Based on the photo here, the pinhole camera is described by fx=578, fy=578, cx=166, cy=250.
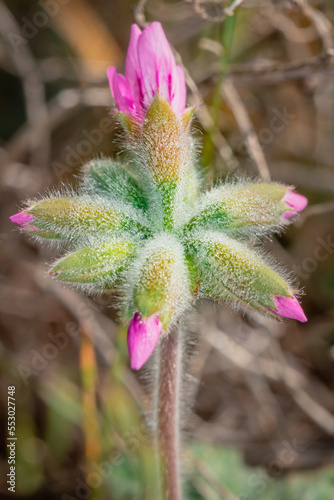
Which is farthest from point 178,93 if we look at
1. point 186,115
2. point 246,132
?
point 246,132

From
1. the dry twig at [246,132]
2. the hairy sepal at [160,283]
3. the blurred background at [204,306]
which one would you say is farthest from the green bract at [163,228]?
the dry twig at [246,132]

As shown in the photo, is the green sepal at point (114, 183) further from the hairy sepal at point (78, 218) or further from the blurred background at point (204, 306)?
the blurred background at point (204, 306)

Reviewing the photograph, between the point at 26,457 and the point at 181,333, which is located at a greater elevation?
the point at 181,333

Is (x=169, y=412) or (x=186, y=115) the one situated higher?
(x=186, y=115)

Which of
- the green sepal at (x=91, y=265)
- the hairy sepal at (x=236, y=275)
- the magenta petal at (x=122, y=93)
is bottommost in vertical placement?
the hairy sepal at (x=236, y=275)

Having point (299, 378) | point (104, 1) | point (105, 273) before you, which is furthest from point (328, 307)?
point (104, 1)

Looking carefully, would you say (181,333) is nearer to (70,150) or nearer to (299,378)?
(299,378)

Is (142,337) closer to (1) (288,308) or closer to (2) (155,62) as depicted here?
(1) (288,308)

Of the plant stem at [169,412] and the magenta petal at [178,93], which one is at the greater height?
the magenta petal at [178,93]
